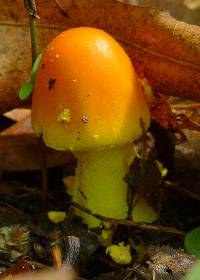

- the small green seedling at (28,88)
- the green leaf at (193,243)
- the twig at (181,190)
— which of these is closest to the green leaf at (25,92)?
the small green seedling at (28,88)

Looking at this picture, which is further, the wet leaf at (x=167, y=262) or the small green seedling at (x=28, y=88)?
the small green seedling at (x=28, y=88)

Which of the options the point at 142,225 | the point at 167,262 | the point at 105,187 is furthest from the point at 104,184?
the point at 167,262

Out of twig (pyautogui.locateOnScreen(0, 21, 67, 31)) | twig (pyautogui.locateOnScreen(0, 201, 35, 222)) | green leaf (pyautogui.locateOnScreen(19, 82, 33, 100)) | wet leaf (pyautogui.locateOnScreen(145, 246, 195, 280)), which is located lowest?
twig (pyautogui.locateOnScreen(0, 201, 35, 222))

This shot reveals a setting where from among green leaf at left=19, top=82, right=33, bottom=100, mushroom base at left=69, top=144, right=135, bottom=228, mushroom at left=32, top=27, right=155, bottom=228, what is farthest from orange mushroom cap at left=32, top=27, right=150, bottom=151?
mushroom base at left=69, top=144, right=135, bottom=228

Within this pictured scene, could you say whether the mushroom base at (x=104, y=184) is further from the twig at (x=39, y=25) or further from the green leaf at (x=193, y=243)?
the twig at (x=39, y=25)

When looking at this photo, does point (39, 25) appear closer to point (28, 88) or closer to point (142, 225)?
point (28, 88)

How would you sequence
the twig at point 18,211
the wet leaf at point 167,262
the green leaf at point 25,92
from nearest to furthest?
the wet leaf at point 167,262 → the green leaf at point 25,92 → the twig at point 18,211

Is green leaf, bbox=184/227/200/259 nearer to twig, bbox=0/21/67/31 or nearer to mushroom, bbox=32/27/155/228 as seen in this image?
mushroom, bbox=32/27/155/228

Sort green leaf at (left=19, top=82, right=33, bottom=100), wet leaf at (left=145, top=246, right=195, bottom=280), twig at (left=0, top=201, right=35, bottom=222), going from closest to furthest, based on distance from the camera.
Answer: wet leaf at (left=145, top=246, right=195, bottom=280) < green leaf at (left=19, top=82, right=33, bottom=100) < twig at (left=0, top=201, right=35, bottom=222)
